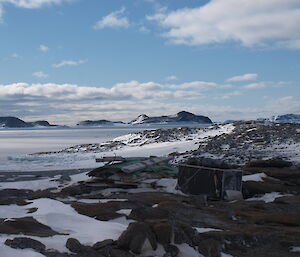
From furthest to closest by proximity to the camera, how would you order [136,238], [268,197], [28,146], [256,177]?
[28,146], [256,177], [268,197], [136,238]

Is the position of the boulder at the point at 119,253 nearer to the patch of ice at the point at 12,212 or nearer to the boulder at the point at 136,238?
the boulder at the point at 136,238

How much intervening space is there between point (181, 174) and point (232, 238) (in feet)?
25.6

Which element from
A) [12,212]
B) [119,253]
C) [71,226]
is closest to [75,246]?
[119,253]

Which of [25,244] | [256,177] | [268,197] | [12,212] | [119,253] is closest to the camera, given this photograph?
[25,244]

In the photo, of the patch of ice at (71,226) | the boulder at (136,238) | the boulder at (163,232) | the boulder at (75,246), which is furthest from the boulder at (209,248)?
the boulder at (75,246)

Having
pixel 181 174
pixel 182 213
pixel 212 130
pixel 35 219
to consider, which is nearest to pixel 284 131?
pixel 212 130

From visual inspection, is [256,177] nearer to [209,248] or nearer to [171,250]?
[209,248]

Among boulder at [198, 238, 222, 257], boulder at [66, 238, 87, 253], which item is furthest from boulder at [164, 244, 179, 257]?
boulder at [66, 238, 87, 253]

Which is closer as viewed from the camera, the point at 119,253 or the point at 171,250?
the point at 119,253

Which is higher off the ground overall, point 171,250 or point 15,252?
point 15,252

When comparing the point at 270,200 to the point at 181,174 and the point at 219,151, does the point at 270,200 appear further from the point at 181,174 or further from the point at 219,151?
the point at 219,151

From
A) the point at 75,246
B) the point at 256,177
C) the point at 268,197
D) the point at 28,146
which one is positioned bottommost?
the point at 28,146

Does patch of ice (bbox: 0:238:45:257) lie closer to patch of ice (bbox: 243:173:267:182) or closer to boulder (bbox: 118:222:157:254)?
boulder (bbox: 118:222:157:254)

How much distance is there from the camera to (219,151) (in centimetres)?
3075
